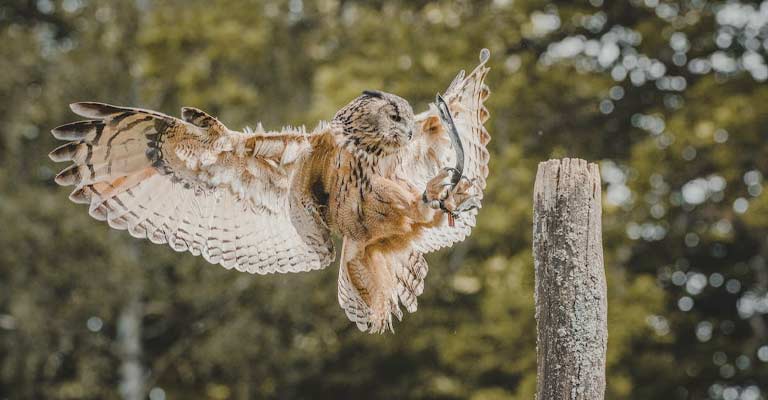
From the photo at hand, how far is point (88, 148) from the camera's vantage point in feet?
10.8

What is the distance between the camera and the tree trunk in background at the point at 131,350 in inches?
415

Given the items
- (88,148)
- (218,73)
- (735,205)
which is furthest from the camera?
(218,73)

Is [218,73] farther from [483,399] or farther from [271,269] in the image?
[271,269]

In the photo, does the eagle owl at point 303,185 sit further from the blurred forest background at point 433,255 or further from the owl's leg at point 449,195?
the blurred forest background at point 433,255

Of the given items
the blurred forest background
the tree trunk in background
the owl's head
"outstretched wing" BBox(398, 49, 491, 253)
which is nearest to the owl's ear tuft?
the owl's head

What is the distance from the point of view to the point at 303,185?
3426mm

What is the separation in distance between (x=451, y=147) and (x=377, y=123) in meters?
0.47

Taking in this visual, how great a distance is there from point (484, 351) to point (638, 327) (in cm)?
143

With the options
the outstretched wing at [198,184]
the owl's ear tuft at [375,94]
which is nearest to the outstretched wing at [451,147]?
the owl's ear tuft at [375,94]

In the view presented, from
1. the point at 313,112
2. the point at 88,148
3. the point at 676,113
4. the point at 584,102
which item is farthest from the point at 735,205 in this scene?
the point at 88,148

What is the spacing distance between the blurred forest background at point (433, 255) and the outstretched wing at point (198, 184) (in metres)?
5.15

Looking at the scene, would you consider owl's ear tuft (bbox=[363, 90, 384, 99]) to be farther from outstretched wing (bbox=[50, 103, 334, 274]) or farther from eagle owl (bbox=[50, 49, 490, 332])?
outstretched wing (bbox=[50, 103, 334, 274])

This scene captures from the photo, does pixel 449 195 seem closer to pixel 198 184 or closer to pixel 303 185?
pixel 303 185

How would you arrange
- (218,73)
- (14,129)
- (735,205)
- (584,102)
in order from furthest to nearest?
(218,73) → (14,129) → (584,102) → (735,205)
